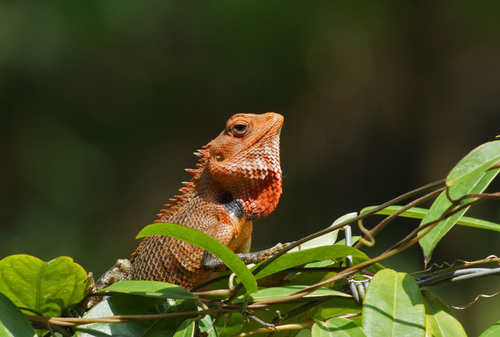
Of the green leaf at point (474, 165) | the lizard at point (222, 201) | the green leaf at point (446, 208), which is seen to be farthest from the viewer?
the lizard at point (222, 201)

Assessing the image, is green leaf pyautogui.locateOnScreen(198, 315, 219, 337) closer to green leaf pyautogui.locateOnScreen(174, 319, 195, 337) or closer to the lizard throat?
green leaf pyautogui.locateOnScreen(174, 319, 195, 337)

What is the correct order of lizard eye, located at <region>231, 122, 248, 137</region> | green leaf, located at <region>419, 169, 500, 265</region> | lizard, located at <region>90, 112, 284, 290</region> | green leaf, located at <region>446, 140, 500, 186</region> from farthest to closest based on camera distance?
lizard eye, located at <region>231, 122, 248, 137</region> → lizard, located at <region>90, 112, 284, 290</region> → green leaf, located at <region>419, 169, 500, 265</region> → green leaf, located at <region>446, 140, 500, 186</region>

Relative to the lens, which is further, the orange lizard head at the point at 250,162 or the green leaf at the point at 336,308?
the orange lizard head at the point at 250,162

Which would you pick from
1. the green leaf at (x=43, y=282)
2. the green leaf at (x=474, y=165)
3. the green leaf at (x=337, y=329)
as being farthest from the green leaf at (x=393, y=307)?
the green leaf at (x=43, y=282)

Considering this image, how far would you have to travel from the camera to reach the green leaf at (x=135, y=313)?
60 cm

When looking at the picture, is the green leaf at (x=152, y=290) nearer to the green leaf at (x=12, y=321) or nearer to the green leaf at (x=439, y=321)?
the green leaf at (x=12, y=321)

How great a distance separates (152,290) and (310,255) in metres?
0.16

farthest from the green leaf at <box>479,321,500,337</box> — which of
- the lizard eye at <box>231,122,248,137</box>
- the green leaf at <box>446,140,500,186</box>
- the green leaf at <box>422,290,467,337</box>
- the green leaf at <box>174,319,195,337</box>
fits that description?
the lizard eye at <box>231,122,248,137</box>

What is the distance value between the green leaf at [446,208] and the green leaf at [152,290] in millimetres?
233

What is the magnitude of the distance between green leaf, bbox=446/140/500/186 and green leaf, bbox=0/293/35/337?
0.41 meters

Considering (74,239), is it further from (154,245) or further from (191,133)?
(154,245)

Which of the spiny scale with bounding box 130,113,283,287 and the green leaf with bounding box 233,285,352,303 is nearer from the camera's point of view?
the green leaf with bounding box 233,285,352,303

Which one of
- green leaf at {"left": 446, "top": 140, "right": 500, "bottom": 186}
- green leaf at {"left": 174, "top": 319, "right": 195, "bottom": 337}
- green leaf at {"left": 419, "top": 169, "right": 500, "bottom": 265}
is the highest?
green leaf at {"left": 446, "top": 140, "right": 500, "bottom": 186}

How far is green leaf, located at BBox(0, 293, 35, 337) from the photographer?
0.56 m
